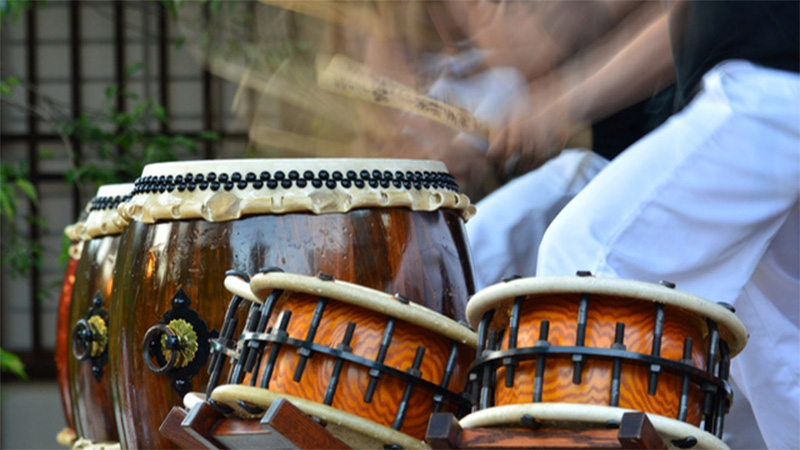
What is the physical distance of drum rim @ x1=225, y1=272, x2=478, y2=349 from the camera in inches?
50.8

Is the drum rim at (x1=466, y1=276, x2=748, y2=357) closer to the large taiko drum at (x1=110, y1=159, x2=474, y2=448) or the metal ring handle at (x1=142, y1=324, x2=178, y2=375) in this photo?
the large taiko drum at (x1=110, y1=159, x2=474, y2=448)

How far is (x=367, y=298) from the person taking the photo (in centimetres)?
129

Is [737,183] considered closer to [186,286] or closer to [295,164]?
[295,164]

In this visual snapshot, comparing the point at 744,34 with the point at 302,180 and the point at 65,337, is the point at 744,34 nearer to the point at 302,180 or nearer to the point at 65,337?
the point at 302,180

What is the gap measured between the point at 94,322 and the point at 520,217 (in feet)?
3.89

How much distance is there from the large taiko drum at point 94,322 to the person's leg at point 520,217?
0.90 m

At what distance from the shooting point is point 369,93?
261 centimetres

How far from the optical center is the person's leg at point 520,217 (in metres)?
3.00

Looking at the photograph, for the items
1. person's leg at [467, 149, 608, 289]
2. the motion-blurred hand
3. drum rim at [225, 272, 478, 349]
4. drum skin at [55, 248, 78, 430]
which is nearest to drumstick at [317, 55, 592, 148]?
the motion-blurred hand

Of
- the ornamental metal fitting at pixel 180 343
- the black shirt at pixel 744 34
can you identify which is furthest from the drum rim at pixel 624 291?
the black shirt at pixel 744 34

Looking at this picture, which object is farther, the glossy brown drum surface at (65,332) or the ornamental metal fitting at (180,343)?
the glossy brown drum surface at (65,332)

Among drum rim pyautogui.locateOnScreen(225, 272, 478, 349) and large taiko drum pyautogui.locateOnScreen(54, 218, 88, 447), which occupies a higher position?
drum rim pyautogui.locateOnScreen(225, 272, 478, 349)

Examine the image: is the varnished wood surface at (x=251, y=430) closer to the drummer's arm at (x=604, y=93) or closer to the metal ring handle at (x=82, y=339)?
the metal ring handle at (x=82, y=339)

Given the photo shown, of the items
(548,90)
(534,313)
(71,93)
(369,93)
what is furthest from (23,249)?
(534,313)
